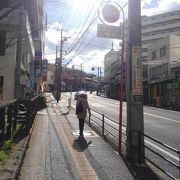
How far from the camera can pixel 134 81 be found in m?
10.0

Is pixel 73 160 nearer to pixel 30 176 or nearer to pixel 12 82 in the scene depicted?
pixel 30 176

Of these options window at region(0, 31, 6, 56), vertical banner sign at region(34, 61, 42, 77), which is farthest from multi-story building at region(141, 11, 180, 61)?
window at region(0, 31, 6, 56)

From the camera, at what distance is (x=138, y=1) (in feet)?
33.5

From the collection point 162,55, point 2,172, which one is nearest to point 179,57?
point 162,55

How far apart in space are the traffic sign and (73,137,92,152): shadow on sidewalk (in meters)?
3.23

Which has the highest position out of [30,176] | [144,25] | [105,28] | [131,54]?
[144,25]

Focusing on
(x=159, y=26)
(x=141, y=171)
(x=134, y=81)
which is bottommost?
(x=141, y=171)

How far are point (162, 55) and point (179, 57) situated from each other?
270cm

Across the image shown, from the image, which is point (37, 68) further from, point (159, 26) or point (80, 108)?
point (159, 26)

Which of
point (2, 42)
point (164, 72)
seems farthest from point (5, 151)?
point (164, 72)

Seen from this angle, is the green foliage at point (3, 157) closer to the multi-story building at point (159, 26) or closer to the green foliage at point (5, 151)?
the green foliage at point (5, 151)

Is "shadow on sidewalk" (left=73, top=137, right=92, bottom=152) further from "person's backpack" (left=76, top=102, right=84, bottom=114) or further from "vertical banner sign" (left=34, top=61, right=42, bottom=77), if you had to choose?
"vertical banner sign" (left=34, top=61, right=42, bottom=77)

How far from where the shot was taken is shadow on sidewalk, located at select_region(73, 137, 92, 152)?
11.8 meters

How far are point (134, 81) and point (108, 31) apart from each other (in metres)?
1.74
